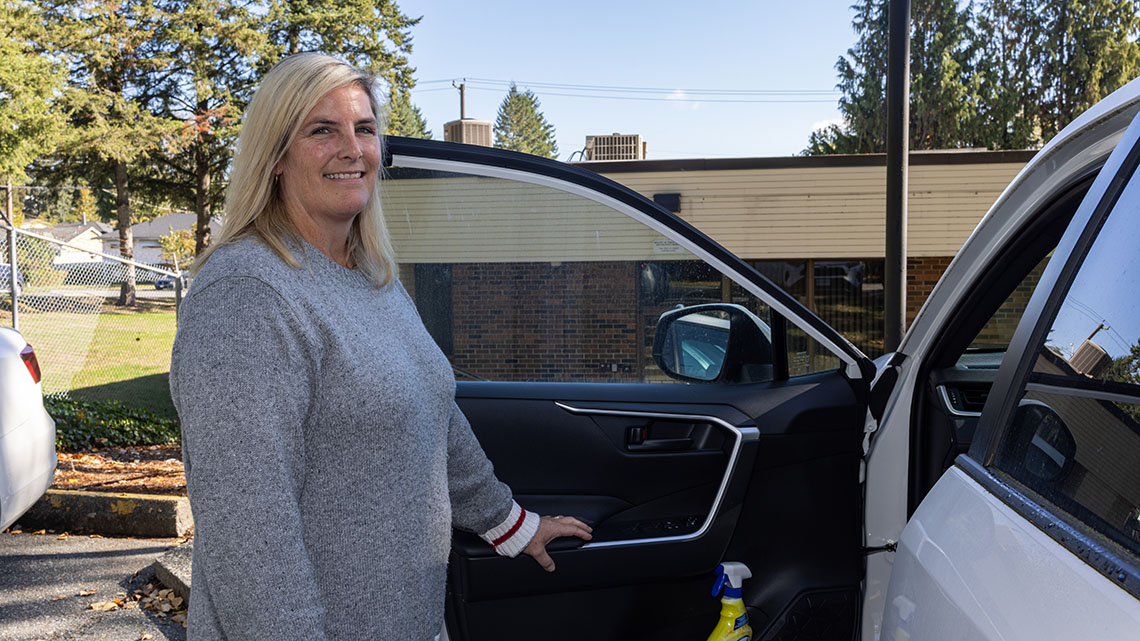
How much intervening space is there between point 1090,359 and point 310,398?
1203 millimetres

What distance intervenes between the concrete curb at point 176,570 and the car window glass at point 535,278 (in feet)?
9.37

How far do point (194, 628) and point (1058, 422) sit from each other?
1.44m

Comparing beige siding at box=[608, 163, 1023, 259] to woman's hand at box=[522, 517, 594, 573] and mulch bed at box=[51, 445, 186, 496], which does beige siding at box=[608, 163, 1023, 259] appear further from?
woman's hand at box=[522, 517, 594, 573]

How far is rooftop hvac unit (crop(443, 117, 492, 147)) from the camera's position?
3.08 metres

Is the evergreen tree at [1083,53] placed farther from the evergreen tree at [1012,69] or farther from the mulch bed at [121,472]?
the mulch bed at [121,472]

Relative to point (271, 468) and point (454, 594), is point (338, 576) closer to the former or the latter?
point (271, 468)

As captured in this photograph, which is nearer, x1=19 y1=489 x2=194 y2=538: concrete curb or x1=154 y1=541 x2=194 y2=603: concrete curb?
x1=154 y1=541 x2=194 y2=603: concrete curb

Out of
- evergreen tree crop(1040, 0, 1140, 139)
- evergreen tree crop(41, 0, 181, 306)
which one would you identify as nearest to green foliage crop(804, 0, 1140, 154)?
evergreen tree crop(1040, 0, 1140, 139)

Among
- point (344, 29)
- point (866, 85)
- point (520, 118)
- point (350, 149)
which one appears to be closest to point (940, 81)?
point (866, 85)

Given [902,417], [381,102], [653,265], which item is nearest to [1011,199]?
[902,417]

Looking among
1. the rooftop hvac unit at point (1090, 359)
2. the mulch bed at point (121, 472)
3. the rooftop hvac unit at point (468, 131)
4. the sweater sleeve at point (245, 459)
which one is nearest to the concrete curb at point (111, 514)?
the mulch bed at point (121, 472)

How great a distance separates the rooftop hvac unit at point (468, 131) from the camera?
3080 mm

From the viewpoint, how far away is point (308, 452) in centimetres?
155

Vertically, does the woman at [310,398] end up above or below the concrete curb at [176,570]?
above
